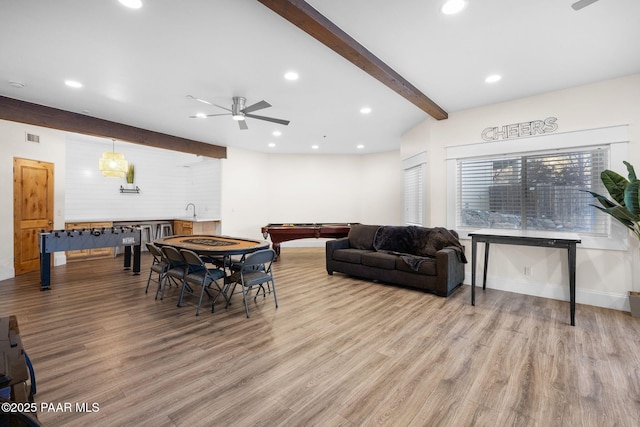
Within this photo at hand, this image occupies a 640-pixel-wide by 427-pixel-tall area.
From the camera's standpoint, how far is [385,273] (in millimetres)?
4559

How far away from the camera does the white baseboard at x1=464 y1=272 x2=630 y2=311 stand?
3.58 m

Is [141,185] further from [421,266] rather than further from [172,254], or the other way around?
[421,266]

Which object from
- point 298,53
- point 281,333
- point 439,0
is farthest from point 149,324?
point 439,0

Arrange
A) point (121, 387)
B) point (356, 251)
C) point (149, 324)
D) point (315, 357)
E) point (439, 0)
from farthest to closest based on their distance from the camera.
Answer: point (356, 251) → point (149, 324) → point (315, 357) → point (439, 0) → point (121, 387)

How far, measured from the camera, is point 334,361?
2387mm

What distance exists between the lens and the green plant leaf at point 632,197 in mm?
3145

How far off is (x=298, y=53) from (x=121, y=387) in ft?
10.8

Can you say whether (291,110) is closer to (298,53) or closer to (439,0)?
(298,53)

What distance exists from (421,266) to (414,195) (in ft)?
7.61

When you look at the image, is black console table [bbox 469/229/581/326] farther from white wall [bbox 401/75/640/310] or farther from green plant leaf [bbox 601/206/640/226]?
white wall [bbox 401/75/640/310]

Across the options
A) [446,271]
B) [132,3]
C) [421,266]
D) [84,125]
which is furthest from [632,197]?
[84,125]

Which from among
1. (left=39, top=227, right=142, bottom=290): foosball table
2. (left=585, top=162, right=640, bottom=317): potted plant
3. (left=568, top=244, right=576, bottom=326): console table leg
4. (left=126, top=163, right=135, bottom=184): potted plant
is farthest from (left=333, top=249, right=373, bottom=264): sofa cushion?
(left=126, top=163, right=135, bottom=184): potted plant

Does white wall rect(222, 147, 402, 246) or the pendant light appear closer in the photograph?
the pendant light

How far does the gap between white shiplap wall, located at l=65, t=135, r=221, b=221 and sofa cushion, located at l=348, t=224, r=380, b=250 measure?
3.91m
